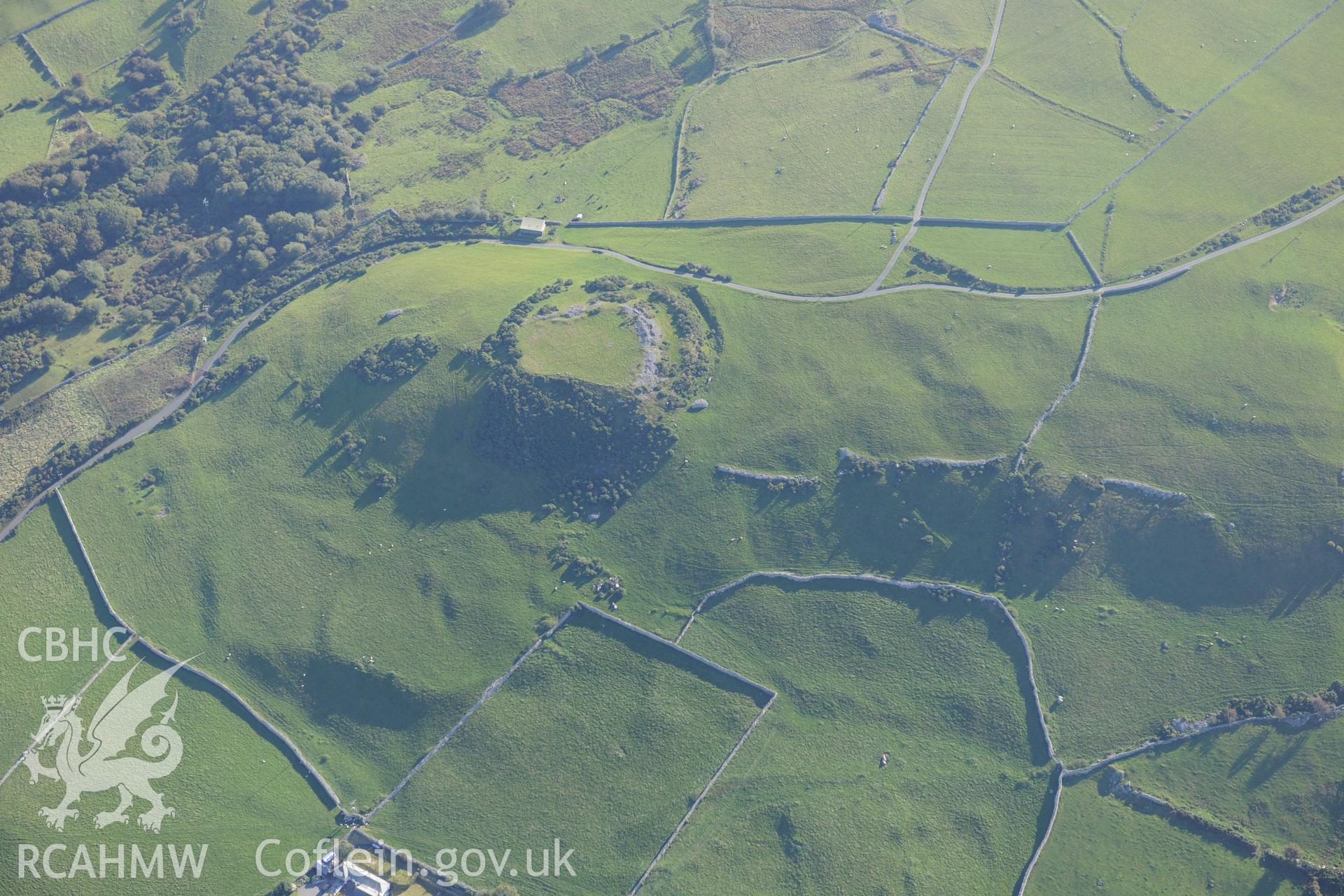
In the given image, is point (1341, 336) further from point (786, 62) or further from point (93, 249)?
point (93, 249)

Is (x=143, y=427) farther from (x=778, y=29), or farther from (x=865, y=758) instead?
(x=778, y=29)

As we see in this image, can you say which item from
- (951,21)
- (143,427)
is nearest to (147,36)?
(143,427)

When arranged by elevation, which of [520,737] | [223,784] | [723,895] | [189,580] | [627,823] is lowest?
[723,895]

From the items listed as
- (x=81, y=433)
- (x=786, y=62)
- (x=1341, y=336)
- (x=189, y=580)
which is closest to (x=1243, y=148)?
(x=1341, y=336)

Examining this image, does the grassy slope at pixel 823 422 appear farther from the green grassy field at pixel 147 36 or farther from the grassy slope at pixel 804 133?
the green grassy field at pixel 147 36

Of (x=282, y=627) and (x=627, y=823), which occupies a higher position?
(x=282, y=627)

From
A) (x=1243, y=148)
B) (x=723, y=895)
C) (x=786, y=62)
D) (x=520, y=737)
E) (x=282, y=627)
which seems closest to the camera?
(x=723, y=895)

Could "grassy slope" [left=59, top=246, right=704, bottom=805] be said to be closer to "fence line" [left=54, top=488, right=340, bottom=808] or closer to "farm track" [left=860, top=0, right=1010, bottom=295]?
"fence line" [left=54, top=488, right=340, bottom=808]
